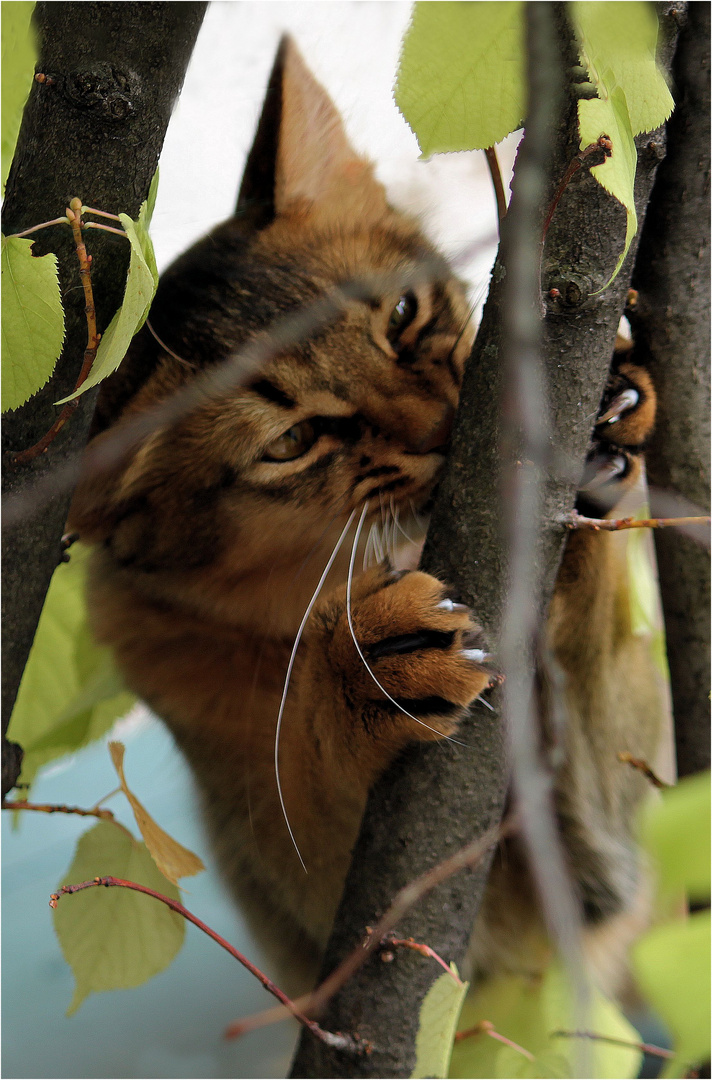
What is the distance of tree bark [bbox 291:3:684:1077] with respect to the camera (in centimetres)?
69

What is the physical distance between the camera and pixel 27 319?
554mm

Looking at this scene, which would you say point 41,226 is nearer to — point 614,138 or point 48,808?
point 614,138

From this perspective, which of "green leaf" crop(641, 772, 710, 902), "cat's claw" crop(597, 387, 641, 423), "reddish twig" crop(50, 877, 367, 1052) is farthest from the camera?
"cat's claw" crop(597, 387, 641, 423)

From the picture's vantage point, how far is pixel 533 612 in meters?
0.76

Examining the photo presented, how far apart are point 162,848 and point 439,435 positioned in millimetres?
575

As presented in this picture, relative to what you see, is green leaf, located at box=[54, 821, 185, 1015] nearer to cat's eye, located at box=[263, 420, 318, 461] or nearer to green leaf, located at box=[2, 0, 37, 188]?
cat's eye, located at box=[263, 420, 318, 461]

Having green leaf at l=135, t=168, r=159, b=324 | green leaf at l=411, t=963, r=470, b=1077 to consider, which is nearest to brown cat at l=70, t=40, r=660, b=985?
green leaf at l=411, t=963, r=470, b=1077

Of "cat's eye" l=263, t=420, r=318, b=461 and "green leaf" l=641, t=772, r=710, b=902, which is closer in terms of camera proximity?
"green leaf" l=641, t=772, r=710, b=902

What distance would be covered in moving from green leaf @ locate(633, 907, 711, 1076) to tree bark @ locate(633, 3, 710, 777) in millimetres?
584

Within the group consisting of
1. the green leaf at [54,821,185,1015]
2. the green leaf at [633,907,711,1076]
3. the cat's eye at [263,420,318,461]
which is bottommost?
the green leaf at [54,821,185,1015]

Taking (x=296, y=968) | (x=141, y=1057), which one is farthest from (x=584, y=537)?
(x=141, y=1057)

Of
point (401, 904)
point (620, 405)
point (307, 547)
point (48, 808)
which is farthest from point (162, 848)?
point (620, 405)

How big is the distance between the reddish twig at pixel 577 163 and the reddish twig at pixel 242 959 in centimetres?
66

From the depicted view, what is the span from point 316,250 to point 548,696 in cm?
72
